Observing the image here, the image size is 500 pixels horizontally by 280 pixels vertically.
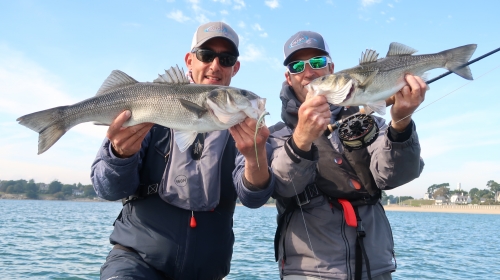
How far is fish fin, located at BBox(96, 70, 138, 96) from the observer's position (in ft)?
12.4

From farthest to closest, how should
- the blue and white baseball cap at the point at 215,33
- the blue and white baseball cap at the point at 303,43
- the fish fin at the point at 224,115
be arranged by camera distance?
the blue and white baseball cap at the point at 303,43, the blue and white baseball cap at the point at 215,33, the fish fin at the point at 224,115

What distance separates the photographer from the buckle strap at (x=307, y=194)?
4.00 metres

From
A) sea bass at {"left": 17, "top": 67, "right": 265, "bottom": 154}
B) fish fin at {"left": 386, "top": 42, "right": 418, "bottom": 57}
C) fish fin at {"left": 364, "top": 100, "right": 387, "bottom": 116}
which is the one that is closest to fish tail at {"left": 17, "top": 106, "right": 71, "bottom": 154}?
sea bass at {"left": 17, "top": 67, "right": 265, "bottom": 154}

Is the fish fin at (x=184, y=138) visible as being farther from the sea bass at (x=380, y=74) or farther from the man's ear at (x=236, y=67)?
the man's ear at (x=236, y=67)

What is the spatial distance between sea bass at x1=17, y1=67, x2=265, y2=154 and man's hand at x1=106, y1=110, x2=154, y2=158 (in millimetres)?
63

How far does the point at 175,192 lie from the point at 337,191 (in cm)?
165

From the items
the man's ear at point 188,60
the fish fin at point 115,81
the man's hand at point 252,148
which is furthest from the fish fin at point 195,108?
the man's ear at point 188,60

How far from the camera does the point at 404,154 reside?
3777 mm

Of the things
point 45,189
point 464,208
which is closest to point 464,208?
point 464,208

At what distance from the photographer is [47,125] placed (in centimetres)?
354

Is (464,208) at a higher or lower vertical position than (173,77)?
lower

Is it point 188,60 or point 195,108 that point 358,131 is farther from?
point 188,60

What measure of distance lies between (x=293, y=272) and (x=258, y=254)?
40.6 ft

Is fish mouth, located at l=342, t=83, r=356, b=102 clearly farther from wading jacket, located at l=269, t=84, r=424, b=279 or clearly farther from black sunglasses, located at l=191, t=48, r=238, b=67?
black sunglasses, located at l=191, t=48, r=238, b=67
